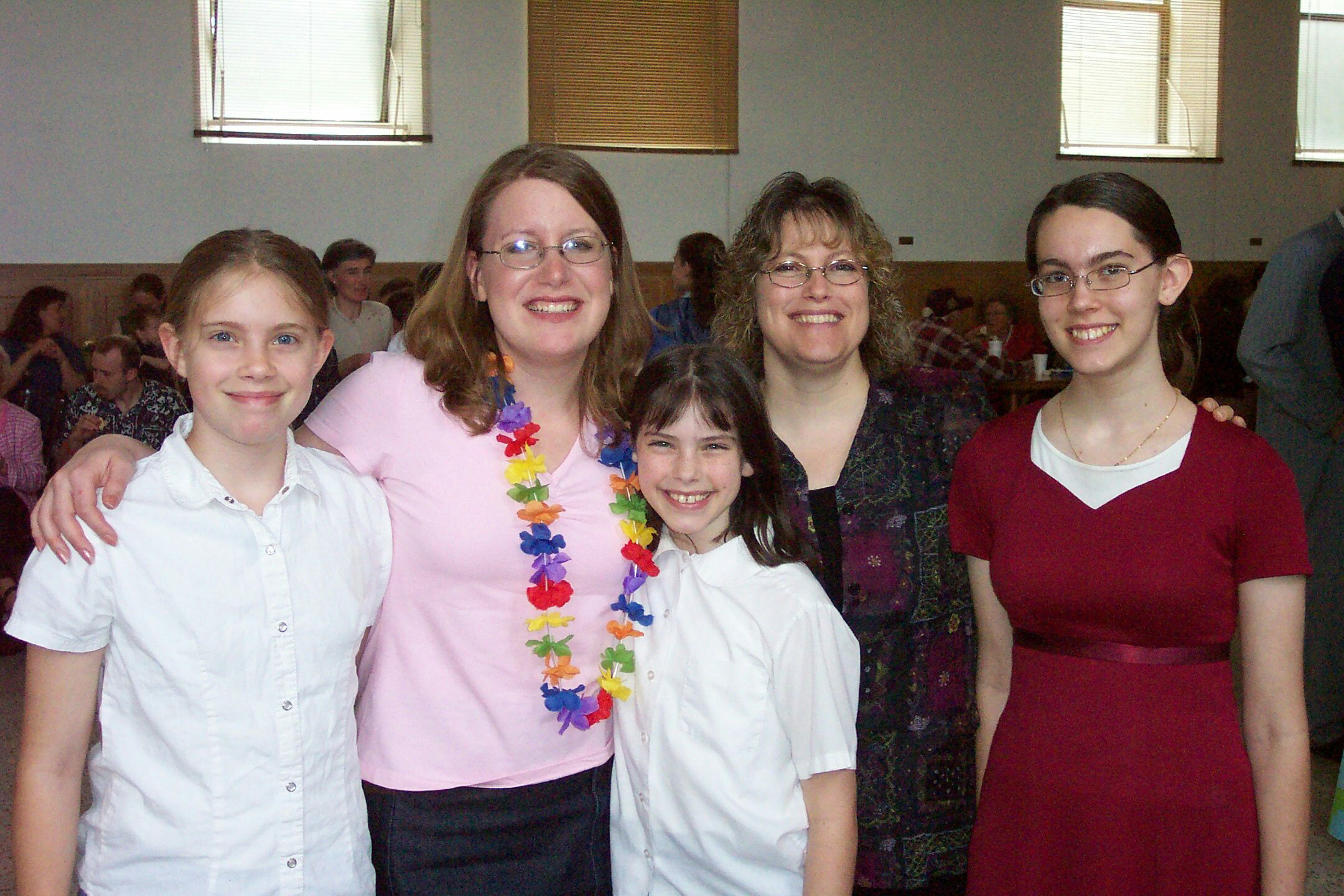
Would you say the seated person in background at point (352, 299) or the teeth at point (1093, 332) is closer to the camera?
the teeth at point (1093, 332)

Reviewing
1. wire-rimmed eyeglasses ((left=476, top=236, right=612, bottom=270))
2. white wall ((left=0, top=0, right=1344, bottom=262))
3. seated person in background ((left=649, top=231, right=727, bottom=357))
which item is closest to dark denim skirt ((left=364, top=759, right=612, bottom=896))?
wire-rimmed eyeglasses ((left=476, top=236, right=612, bottom=270))

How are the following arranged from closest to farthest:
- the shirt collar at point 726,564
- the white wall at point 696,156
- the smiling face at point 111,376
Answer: the shirt collar at point 726,564
the smiling face at point 111,376
the white wall at point 696,156

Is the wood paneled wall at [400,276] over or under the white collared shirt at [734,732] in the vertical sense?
over

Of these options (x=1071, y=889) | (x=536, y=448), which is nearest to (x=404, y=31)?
(x=536, y=448)

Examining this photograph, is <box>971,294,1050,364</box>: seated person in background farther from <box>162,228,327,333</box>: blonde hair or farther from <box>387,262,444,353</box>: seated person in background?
<box>162,228,327,333</box>: blonde hair

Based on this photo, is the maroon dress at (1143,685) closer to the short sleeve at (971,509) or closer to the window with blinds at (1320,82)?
the short sleeve at (971,509)

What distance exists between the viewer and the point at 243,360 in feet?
5.27

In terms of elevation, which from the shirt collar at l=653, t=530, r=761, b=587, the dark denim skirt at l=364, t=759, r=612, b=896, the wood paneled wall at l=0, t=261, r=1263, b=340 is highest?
the wood paneled wall at l=0, t=261, r=1263, b=340

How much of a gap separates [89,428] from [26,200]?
419cm

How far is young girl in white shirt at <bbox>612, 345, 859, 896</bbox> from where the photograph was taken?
170 cm

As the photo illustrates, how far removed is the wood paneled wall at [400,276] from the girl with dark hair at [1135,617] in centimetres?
554

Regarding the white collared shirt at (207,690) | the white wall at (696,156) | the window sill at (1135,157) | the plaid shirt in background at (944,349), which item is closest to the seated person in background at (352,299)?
the white wall at (696,156)

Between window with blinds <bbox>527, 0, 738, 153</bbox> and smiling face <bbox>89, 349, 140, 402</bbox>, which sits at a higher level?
window with blinds <bbox>527, 0, 738, 153</bbox>

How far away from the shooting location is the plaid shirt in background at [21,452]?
5434 mm
